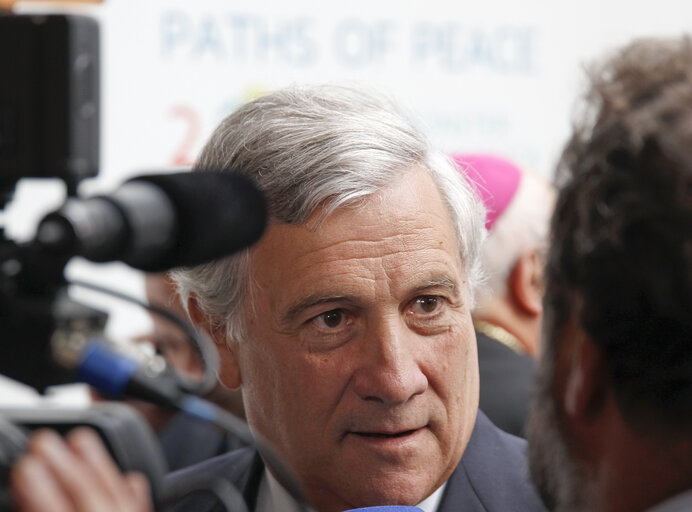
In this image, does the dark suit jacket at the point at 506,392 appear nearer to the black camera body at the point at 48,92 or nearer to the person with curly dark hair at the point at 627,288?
the person with curly dark hair at the point at 627,288

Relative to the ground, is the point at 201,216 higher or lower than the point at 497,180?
higher

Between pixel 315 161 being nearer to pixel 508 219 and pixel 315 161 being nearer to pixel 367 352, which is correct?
pixel 367 352

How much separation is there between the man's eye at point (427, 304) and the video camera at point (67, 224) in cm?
97

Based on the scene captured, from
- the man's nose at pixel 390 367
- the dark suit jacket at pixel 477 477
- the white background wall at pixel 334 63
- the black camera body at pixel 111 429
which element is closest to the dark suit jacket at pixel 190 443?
the white background wall at pixel 334 63

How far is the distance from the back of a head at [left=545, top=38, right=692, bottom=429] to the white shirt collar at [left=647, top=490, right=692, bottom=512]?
86 mm

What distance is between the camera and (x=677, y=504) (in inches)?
Answer: 44.8

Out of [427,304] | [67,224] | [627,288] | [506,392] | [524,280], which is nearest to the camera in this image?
[67,224]

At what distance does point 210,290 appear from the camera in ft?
7.62

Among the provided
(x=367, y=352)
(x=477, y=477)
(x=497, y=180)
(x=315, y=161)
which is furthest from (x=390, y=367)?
(x=497, y=180)

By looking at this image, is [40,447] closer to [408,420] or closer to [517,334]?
[408,420]

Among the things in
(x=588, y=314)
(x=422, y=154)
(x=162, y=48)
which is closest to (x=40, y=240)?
(x=588, y=314)

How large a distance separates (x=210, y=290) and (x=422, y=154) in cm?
58

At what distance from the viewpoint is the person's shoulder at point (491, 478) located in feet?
6.82

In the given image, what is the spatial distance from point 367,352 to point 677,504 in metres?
0.96
